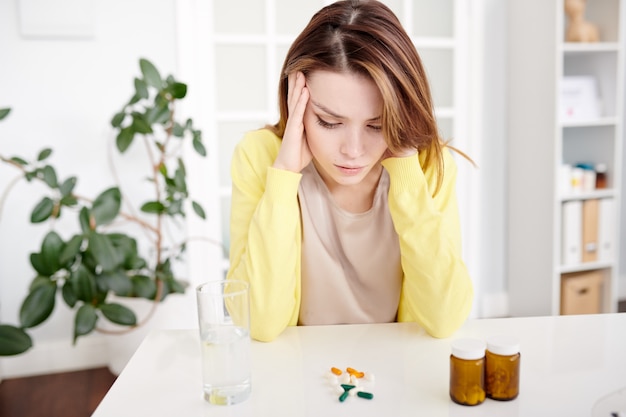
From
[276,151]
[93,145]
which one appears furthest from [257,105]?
[276,151]

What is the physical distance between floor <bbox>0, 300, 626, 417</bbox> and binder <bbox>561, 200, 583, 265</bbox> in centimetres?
225

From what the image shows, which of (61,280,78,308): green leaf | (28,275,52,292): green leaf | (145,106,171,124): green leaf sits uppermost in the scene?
(145,106,171,124): green leaf

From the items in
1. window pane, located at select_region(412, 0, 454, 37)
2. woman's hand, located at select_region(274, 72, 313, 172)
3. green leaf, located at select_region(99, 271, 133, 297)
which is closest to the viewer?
woman's hand, located at select_region(274, 72, 313, 172)

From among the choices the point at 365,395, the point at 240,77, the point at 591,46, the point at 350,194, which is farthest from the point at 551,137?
the point at 365,395

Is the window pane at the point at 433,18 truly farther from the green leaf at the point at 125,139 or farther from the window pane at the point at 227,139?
the green leaf at the point at 125,139

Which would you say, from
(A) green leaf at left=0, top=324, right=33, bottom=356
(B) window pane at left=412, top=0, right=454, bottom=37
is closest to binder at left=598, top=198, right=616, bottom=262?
(B) window pane at left=412, top=0, right=454, bottom=37

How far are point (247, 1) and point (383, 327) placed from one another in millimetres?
2122

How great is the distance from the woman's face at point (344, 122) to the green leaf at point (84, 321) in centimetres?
124

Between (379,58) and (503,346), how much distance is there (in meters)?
0.57

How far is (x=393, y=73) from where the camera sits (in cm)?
109

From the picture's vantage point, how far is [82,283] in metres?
2.05

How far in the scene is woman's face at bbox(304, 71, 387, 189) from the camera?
1.10 meters

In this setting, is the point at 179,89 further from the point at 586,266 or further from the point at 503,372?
the point at 586,266

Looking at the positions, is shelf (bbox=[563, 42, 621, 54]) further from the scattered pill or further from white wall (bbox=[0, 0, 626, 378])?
the scattered pill
